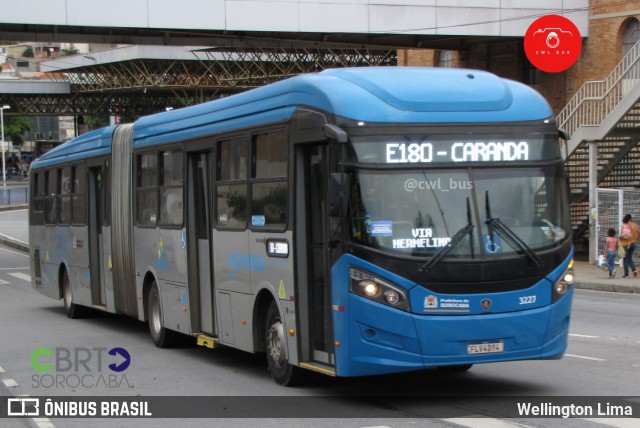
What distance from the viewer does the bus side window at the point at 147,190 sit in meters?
15.1

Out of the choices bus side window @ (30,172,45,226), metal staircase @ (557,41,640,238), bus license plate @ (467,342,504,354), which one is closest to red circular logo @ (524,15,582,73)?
metal staircase @ (557,41,640,238)

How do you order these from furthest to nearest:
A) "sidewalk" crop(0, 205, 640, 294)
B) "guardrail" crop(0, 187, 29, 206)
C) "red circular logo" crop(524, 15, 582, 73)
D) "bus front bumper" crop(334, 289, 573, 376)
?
"guardrail" crop(0, 187, 29, 206) → "red circular logo" crop(524, 15, 582, 73) → "sidewalk" crop(0, 205, 640, 294) → "bus front bumper" crop(334, 289, 573, 376)

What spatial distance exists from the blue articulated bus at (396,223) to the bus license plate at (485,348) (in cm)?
1

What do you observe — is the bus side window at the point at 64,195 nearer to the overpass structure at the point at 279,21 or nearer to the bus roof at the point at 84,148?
the bus roof at the point at 84,148

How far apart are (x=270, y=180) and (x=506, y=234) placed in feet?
9.12

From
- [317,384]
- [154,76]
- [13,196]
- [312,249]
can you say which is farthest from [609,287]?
[13,196]

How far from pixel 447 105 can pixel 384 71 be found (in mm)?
835

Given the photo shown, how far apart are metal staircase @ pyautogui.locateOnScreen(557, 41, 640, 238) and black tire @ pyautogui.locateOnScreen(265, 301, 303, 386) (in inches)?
690

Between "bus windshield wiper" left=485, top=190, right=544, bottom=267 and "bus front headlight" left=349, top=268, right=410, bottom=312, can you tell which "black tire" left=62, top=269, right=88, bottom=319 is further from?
"bus windshield wiper" left=485, top=190, right=544, bottom=267

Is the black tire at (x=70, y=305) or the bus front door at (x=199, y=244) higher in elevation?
the bus front door at (x=199, y=244)

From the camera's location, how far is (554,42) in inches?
1355

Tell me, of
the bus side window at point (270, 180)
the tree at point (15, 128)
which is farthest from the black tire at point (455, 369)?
the tree at point (15, 128)

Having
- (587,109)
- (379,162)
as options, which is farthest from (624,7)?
(379,162)

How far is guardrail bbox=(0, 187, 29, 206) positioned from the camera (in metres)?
69.4
